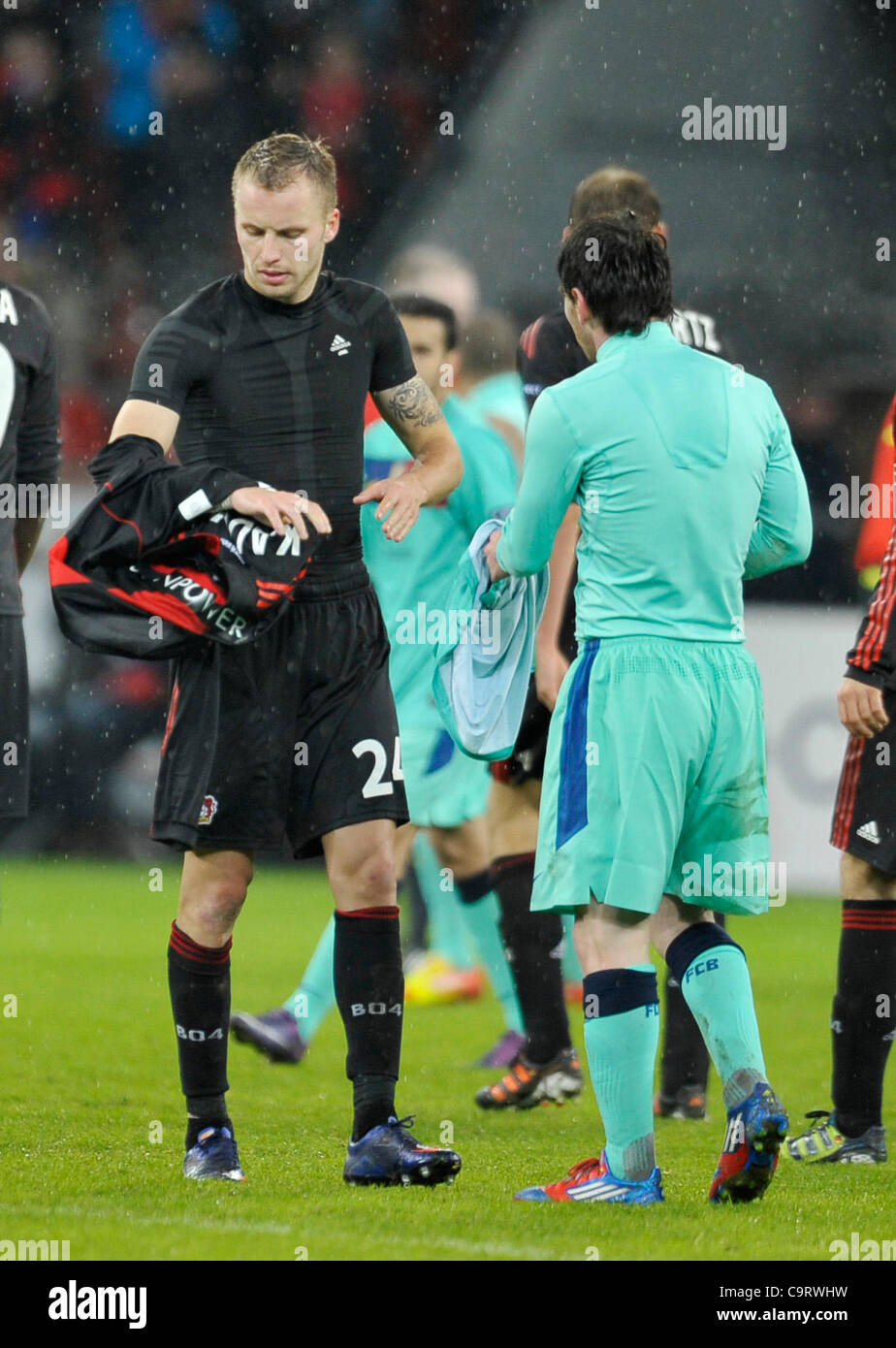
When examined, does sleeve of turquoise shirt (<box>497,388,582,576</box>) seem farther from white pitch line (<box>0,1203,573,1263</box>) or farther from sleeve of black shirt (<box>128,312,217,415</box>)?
white pitch line (<box>0,1203,573,1263</box>)

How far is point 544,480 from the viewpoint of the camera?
3.43 meters

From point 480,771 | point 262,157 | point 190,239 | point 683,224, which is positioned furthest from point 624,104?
point 262,157

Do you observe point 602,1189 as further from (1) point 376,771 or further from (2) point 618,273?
(2) point 618,273

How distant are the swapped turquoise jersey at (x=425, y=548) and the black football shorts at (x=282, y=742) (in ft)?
6.78

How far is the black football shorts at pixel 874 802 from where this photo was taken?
13.7ft

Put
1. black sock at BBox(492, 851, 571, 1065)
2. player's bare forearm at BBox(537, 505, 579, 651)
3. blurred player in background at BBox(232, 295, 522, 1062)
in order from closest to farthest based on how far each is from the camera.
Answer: player's bare forearm at BBox(537, 505, 579, 651)
black sock at BBox(492, 851, 571, 1065)
blurred player in background at BBox(232, 295, 522, 1062)

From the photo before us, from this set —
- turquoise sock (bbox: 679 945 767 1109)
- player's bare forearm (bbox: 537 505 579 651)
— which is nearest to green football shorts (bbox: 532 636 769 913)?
turquoise sock (bbox: 679 945 767 1109)

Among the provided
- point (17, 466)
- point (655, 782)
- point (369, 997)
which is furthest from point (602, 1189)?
point (17, 466)

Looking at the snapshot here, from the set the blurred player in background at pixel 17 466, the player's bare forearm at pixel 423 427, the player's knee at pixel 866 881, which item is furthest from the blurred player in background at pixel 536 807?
the blurred player in background at pixel 17 466

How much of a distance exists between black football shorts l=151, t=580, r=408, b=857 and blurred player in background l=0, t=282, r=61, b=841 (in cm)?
38

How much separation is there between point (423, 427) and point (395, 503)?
0.30m

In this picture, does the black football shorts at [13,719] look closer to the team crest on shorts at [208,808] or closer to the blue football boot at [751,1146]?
the team crest on shorts at [208,808]

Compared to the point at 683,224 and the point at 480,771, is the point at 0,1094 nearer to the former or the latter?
the point at 480,771

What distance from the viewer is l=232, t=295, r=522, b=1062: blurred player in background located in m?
5.82
